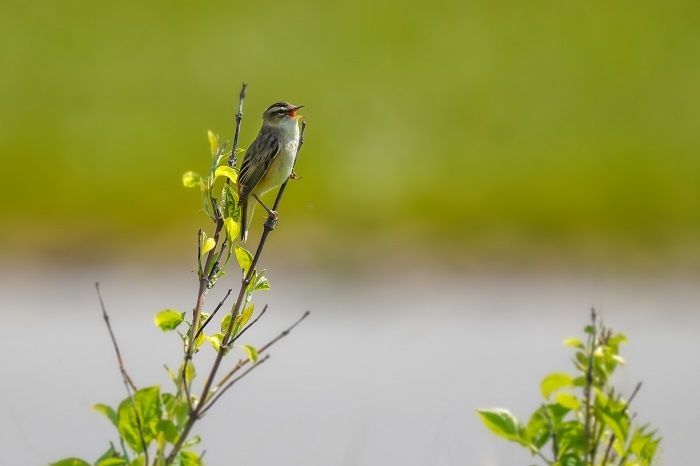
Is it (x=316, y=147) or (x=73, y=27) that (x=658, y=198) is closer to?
(x=316, y=147)

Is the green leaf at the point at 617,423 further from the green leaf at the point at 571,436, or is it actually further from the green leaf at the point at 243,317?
the green leaf at the point at 243,317

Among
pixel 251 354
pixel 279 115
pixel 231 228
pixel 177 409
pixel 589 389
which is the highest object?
pixel 279 115

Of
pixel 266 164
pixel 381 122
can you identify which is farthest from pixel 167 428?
pixel 381 122

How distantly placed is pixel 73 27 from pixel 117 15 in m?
0.48

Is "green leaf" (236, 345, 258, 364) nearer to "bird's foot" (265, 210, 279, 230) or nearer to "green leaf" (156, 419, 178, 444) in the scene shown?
"green leaf" (156, 419, 178, 444)

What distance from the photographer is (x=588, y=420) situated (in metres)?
2.08

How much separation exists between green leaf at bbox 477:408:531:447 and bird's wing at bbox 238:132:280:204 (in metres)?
2.42

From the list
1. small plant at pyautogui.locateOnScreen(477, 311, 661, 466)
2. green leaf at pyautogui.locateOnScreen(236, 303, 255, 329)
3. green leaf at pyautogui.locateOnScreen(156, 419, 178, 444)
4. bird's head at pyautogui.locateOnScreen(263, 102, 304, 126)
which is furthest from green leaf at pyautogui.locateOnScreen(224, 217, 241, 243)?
bird's head at pyautogui.locateOnScreen(263, 102, 304, 126)

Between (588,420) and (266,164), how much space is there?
2.54 m

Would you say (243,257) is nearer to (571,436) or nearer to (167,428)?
(167,428)

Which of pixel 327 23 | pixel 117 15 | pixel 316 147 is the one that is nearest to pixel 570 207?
pixel 316 147

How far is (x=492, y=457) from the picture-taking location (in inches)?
130

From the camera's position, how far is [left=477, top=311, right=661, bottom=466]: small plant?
205 cm

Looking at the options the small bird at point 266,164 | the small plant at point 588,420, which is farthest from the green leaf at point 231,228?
the small bird at point 266,164
